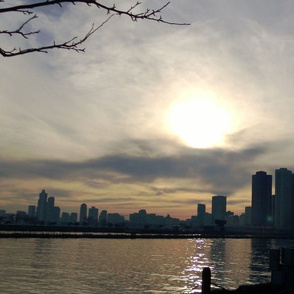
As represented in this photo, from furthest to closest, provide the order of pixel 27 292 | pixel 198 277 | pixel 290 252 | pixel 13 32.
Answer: pixel 198 277
pixel 27 292
pixel 290 252
pixel 13 32

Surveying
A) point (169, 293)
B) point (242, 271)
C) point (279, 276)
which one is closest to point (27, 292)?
point (169, 293)

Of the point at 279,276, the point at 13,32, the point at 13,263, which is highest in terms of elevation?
the point at 13,32

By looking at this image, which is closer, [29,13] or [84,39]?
[29,13]

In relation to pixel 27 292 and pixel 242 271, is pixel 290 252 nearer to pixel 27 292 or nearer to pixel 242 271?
pixel 27 292

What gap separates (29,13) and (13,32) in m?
0.40

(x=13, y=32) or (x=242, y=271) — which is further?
(x=242, y=271)

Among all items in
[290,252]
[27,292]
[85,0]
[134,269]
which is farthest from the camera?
[134,269]

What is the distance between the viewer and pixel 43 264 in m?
68.2

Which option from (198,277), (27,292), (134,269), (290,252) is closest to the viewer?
(290,252)

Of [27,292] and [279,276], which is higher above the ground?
[279,276]

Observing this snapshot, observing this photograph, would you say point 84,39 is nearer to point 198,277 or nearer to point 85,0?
point 85,0

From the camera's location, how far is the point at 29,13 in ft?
20.2

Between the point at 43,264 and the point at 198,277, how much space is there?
2514 centimetres

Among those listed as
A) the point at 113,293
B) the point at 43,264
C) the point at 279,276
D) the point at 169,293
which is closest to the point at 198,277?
the point at 169,293
